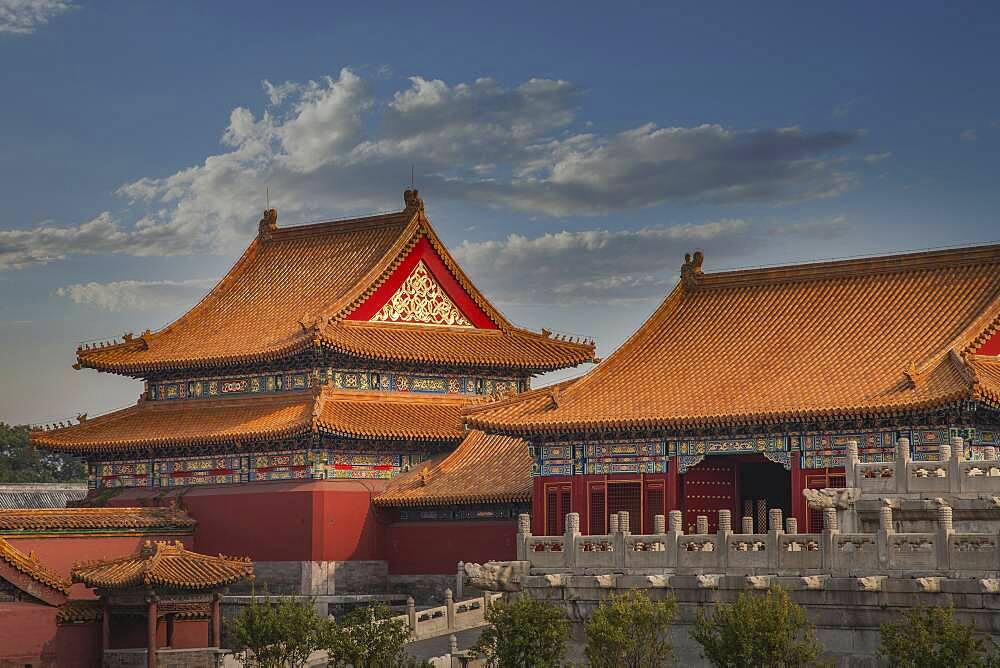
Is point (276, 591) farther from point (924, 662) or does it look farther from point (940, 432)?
point (924, 662)

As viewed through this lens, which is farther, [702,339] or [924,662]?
[702,339]

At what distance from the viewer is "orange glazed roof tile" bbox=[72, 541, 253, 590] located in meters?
41.8

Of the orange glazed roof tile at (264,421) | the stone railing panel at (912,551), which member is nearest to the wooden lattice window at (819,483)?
the stone railing panel at (912,551)

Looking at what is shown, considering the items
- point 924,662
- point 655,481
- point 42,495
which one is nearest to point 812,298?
point 655,481

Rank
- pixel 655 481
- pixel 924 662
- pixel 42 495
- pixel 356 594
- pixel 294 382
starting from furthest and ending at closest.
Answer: pixel 42 495 → pixel 294 382 → pixel 356 594 → pixel 655 481 → pixel 924 662

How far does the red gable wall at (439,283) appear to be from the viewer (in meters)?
53.1

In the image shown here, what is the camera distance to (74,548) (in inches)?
1850

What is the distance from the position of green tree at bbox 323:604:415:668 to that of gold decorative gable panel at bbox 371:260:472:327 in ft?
66.8

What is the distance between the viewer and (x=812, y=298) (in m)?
46.2

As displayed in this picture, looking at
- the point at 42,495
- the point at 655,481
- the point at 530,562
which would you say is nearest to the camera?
the point at 530,562

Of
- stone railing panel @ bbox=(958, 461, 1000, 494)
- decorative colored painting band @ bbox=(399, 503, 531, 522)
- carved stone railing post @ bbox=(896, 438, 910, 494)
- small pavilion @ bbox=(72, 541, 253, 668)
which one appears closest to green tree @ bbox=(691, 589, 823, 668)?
carved stone railing post @ bbox=(896, 438, 910, 494)

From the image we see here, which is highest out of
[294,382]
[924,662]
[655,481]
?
[294,382]

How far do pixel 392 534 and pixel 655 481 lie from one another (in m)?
9.16

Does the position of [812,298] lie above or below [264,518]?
above
